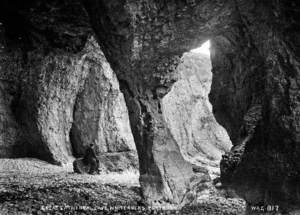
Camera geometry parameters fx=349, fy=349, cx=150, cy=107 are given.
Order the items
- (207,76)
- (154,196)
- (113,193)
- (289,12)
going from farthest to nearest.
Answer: (207,76) → (113,193) → (154,196) → (289,12)

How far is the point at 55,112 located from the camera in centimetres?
1528

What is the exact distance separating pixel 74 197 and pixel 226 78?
5057mm

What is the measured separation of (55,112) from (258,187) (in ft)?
34.9

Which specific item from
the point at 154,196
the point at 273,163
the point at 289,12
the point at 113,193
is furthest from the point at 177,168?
the point at 289,12

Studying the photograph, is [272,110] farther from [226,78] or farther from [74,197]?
[74,197]

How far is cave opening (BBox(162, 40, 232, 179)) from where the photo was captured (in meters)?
23.8

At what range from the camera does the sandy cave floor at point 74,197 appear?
6.89m

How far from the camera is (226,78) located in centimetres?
962

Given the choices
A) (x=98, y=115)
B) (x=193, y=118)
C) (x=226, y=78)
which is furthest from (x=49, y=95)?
(x=193, y=118)

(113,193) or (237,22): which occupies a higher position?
(237,22)

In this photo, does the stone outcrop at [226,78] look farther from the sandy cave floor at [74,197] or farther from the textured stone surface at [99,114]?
the textured stone surface at [99,114]

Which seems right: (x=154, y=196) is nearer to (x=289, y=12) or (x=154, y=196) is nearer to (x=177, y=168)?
(x=177, y=168)

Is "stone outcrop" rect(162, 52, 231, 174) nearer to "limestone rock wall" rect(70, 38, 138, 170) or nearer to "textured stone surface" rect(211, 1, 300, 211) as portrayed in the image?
"limestone rock wall" rect(70, 38, 138, 170)

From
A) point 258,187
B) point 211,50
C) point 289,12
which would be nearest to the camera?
point 289,12
